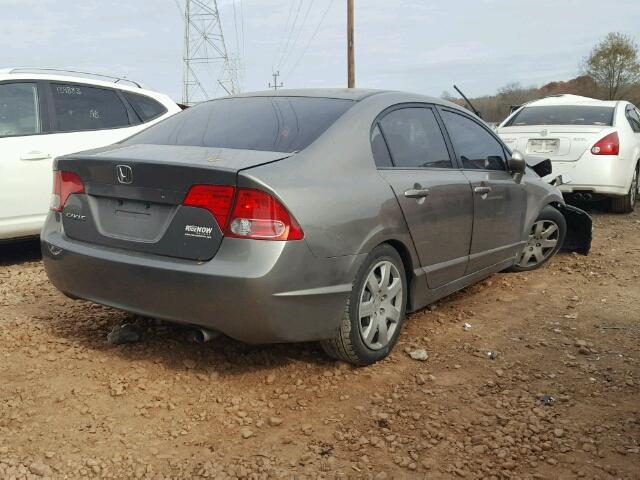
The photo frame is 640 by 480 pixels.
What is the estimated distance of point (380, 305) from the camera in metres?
3.55

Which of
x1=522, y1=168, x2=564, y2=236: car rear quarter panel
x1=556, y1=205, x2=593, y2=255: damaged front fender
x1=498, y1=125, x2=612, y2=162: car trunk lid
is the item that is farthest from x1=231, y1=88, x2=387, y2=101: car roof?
x1=498, y1=125, x2=612, y2=162: car trunk lid

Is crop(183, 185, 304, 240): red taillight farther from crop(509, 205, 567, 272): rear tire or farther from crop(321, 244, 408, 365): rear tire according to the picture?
crop(509, 205, 567, 272): rear tire

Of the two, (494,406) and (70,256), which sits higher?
(70,256)

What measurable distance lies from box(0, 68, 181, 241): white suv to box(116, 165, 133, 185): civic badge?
2933 mm

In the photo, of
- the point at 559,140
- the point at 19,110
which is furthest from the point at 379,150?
the point at 559,140

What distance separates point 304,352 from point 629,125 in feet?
23.0

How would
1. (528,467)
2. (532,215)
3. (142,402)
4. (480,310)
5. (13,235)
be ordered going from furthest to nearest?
(13,235)
(532,215)
(480,310)
(142,402)
(528,467)

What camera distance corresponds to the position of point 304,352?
12.2 feet

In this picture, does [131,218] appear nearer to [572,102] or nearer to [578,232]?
[578,232]

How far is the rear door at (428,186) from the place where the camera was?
3.68 m

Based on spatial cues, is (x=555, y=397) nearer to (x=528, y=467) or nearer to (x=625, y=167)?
(x=528, y=467)

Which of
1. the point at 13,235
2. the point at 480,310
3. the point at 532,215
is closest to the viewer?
the point at 480,310

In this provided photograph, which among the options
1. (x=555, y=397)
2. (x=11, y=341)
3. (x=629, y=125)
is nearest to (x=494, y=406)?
(x=555, y=397)

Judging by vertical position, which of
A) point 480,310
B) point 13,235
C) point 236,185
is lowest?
point 480,310
